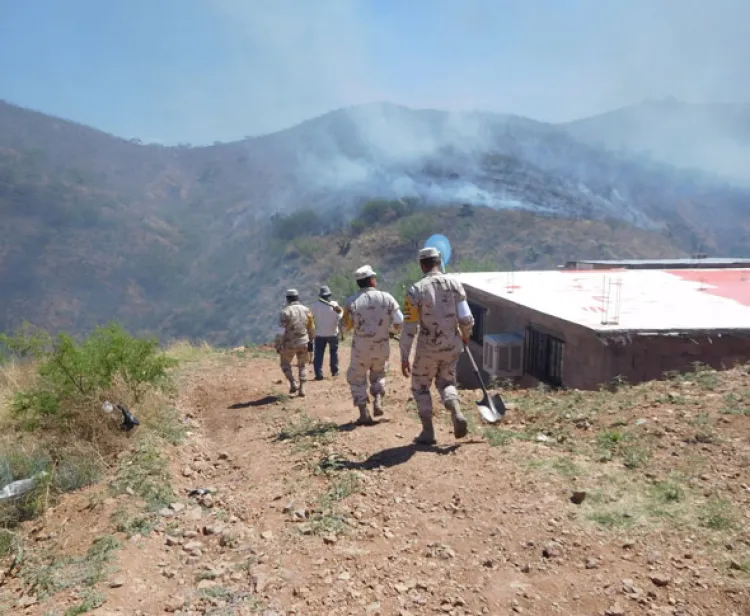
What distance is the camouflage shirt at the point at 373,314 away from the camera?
5.96 metres

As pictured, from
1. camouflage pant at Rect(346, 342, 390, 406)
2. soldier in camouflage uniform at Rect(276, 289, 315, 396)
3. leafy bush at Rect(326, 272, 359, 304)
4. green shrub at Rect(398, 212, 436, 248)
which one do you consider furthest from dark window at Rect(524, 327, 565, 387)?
green shrub at Rect(398, 212, 436, 248)

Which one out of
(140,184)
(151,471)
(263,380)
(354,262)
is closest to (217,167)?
(140,184)

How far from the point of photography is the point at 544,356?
9789 mm

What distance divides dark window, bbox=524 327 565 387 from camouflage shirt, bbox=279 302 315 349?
371cm

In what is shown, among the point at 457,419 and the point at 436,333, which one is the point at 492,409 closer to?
the point at 457,419

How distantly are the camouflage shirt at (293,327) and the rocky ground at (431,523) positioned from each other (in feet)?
6.31

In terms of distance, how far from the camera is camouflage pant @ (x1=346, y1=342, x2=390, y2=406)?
607cm

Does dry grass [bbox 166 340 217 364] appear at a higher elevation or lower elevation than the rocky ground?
lower

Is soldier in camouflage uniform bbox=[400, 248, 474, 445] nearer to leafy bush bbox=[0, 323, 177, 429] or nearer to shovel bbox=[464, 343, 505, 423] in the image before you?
shovel bbox=[464, 343, 505, 423]

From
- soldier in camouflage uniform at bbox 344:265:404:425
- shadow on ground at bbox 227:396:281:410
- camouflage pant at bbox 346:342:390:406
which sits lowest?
shadow on ground at bbox 227:396:281:410

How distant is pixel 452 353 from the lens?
17.7ft

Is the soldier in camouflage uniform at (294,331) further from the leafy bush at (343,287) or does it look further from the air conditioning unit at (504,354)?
the leafy bush at (343,287)

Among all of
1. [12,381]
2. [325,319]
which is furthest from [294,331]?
[12,381]

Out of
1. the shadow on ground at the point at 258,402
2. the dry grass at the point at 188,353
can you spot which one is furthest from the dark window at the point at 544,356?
the dry grass at the point at 188,353
